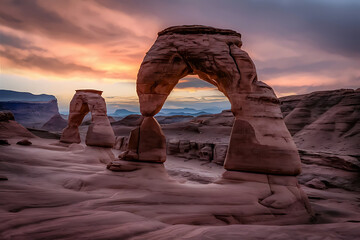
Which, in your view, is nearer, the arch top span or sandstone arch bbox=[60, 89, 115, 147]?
the arch top span

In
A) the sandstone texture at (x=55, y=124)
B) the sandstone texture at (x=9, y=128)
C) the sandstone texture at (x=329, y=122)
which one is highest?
the sandstone texture at (x=329, y=122)

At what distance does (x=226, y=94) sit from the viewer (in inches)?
242

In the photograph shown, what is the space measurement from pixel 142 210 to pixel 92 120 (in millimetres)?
8317

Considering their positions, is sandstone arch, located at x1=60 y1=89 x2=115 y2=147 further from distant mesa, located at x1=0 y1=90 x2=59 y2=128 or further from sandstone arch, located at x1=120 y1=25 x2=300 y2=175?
distant mesa, located at x1=0 y1=90 x2=59 y2=128

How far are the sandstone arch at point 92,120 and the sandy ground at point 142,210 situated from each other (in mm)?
4179

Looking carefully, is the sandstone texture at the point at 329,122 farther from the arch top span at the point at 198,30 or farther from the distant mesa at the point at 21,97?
the distant mesa at the point at 21,97

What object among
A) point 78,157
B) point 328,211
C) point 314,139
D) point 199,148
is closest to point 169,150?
point 199,148

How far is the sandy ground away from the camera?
→ 116 inches

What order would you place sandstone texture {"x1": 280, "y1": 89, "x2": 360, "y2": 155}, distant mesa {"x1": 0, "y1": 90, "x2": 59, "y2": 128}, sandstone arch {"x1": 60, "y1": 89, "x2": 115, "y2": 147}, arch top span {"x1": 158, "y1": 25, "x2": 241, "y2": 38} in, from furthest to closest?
distant mesa {"x1": 0, "y1": 90, "x2": 59, "y2": 128}, sandstone texture {"x1": 280, "y1": 89, "x2": 360, "y2": 155}, sandstone arch {"x1": 60, "y1": 89, "x2": 115, "y2": 147}, arch top span {"x1": 158, "y1": 25, "x2": 241, "y2": 38}

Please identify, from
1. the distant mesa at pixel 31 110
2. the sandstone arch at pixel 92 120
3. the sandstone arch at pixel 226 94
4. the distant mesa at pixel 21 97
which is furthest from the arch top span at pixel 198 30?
the distant mesa at pixel 21 97

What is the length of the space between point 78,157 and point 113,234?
7.38 metres

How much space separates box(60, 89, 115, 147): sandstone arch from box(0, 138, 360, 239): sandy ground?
13.7 feet

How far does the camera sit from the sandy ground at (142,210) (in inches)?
116

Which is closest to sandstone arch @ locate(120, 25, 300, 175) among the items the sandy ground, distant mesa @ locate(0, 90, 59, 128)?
the sandy ground
